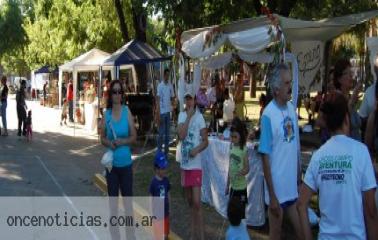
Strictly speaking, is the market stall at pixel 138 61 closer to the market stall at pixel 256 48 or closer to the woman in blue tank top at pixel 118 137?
the market stall at pixel 256 48

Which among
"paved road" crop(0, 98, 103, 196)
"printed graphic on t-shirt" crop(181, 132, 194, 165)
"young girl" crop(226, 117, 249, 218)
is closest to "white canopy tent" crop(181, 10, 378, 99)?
"young girl" crop(226, 117, 249, 218)

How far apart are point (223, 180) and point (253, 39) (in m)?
2.26

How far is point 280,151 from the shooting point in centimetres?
486

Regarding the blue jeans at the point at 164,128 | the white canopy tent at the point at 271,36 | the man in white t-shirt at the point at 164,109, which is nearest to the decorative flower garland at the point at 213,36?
the white canopy tent at the point at 271,36

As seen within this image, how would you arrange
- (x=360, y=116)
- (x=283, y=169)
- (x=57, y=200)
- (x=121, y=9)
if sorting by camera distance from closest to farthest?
(x=283, y=169), (x=360, y=116), (x=57, y=200), (x=121, y=9)

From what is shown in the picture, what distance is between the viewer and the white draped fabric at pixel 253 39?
8805 mm

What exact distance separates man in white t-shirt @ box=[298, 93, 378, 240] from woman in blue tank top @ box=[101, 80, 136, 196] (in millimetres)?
3417

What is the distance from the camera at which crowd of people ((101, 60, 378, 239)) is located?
3.39m

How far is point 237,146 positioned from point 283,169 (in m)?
2.09

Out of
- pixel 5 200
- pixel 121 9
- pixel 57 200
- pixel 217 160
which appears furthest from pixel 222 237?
pixel 121 9

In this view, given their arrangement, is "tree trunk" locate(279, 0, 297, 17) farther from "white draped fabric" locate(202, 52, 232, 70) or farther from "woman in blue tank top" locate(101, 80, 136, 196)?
"woman in blue tank top" locate(101, 80, 136, 196)

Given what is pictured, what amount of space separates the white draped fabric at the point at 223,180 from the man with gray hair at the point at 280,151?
2366 millimetres

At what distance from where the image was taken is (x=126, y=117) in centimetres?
665

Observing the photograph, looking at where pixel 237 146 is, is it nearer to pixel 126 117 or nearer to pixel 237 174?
pixel 237 174
